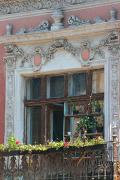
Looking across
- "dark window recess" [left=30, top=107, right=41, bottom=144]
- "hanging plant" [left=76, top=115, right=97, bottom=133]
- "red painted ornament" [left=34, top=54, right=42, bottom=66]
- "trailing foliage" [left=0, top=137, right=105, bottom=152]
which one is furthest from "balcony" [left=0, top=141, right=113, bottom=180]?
"red painted ornament" [left=34, top=54, right=42, bottom=66]

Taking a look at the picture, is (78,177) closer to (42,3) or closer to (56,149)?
(56,149)

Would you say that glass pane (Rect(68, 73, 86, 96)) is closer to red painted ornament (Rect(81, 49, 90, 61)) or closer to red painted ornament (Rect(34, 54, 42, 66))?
red painted ornament (Rect(81, 49, 90, 61))

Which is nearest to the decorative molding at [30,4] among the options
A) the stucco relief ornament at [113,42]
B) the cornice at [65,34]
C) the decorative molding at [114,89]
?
the cornice at [65,34]

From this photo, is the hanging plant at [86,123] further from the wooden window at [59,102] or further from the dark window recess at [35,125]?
the dark window recess at [35,125]

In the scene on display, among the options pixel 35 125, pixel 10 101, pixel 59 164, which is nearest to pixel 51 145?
pixel 59 164

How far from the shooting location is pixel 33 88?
56.0 ft

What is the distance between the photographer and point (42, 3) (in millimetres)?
17016

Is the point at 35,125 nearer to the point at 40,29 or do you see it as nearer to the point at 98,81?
A: the point at 98,81

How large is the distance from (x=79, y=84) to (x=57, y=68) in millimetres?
657

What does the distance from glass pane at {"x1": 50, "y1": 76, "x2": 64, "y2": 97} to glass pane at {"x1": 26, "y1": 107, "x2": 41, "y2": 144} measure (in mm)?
549

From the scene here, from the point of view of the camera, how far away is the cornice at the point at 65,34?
51.4 feet

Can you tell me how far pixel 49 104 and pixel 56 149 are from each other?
2529 mm

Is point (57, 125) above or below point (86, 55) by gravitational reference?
below

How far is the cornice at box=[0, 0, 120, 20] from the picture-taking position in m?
16.2
